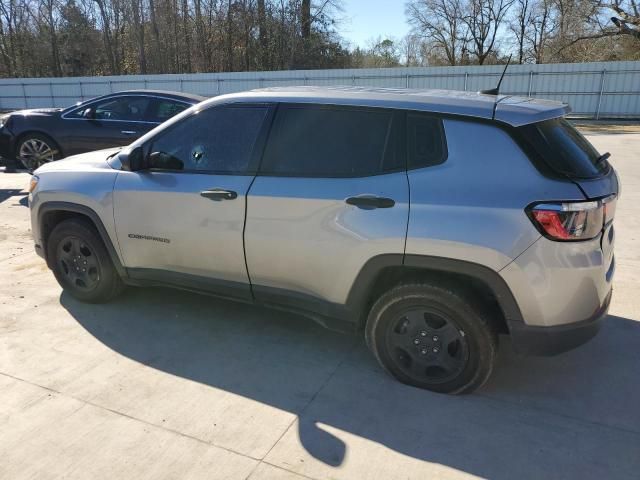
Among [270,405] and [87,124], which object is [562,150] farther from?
[87,124]

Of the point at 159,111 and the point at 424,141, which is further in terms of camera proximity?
the point at 159,111

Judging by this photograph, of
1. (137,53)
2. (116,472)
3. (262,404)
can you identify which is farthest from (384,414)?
(137,53)

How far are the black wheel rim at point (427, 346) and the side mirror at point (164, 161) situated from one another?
1.89m

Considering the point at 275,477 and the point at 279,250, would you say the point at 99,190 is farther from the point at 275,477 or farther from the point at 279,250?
the point at 275,477

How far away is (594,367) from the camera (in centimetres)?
346

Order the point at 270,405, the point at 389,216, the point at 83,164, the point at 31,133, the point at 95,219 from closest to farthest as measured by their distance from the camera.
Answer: the point at 389,216, the point at 270,405, the point at 95,219, the point at 83,164, the point at 31,133

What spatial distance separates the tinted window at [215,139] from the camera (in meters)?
3.51

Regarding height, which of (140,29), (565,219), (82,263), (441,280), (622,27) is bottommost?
(82,263)

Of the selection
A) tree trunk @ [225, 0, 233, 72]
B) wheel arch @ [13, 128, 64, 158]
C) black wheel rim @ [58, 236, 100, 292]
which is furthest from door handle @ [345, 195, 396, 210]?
tree trunk @ [225, 0, 233, 72]

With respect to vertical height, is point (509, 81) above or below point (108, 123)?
above

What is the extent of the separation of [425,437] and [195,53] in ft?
127

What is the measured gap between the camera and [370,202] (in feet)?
9.85

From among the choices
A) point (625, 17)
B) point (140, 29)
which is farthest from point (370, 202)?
point (140, 29)

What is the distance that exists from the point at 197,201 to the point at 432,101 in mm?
1683
